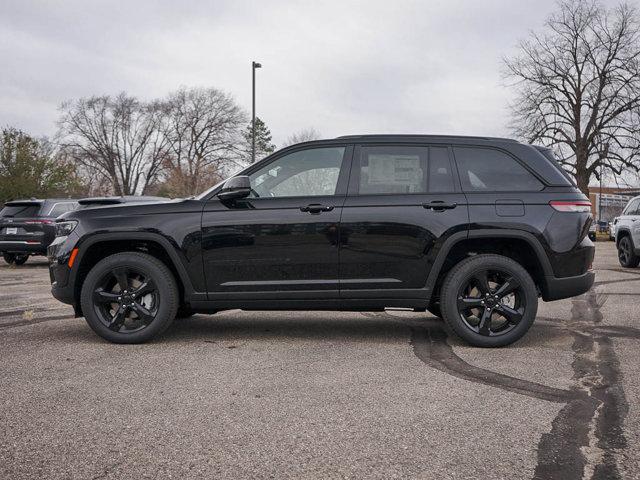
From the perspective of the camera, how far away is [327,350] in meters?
5.18

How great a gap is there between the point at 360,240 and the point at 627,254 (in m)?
10.3

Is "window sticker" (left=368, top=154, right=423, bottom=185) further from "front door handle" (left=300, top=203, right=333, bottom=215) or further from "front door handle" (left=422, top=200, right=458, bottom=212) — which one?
"front door handle" (left=300, top=203, right=333, bottom=215)

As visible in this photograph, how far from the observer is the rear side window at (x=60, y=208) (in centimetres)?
1525

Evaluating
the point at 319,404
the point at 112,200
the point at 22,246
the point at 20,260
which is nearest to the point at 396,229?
the point at 319,404

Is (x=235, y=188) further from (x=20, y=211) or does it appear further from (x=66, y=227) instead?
(x=20, y=211)

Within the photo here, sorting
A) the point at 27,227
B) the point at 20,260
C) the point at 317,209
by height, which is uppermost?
the point at 317,209

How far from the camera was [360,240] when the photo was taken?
207 inches

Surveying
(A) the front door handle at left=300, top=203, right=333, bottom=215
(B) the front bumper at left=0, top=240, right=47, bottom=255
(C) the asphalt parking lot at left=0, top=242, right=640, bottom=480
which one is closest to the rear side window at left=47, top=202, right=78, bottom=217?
(B) the front bumper at left=0, top=240, right=47, bottom=255

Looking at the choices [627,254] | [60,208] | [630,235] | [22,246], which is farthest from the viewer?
[60,208]

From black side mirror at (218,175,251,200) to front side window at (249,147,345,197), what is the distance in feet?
0.54

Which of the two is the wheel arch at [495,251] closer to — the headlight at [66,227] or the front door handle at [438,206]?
the front door handle at [438,206]

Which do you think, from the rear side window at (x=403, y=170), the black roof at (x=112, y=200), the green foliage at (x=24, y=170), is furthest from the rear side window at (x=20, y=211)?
the green foliage at (x=24, y=170)

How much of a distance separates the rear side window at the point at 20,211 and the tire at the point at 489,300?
1262cm

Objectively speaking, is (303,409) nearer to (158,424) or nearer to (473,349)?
(158,424)
